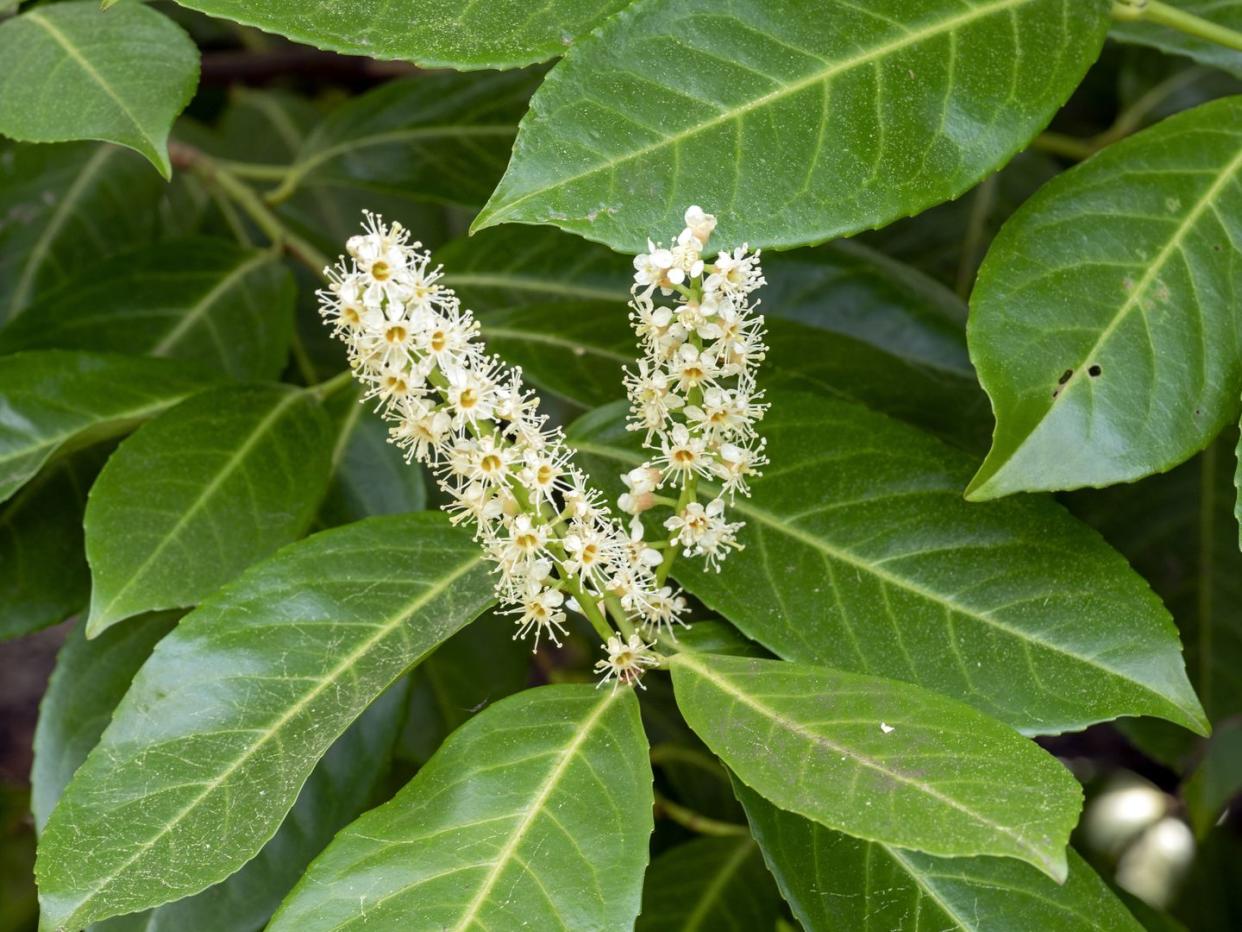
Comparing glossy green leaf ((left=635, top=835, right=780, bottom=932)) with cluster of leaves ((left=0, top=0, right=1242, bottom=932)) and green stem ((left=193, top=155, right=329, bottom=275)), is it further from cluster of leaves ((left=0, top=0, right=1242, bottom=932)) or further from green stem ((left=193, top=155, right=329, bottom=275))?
green stem ((left=193, top=155, right=329, bottom=275))

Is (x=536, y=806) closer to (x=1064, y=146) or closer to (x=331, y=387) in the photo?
(x=331, y=387)

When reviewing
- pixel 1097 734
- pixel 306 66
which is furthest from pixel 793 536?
pixel 306 66

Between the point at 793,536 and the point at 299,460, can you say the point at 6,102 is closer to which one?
the point at 299,460

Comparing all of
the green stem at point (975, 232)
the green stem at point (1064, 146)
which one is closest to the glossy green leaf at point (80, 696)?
the green stem at point (975, 232)

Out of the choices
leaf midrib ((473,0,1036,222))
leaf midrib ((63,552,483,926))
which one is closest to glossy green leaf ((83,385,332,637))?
leaf midrib ((63,552,483,926))

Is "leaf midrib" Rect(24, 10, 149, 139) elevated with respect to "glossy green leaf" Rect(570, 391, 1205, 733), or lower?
elevated

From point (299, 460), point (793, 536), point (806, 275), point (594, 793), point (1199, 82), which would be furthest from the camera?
point (1199, 82)
